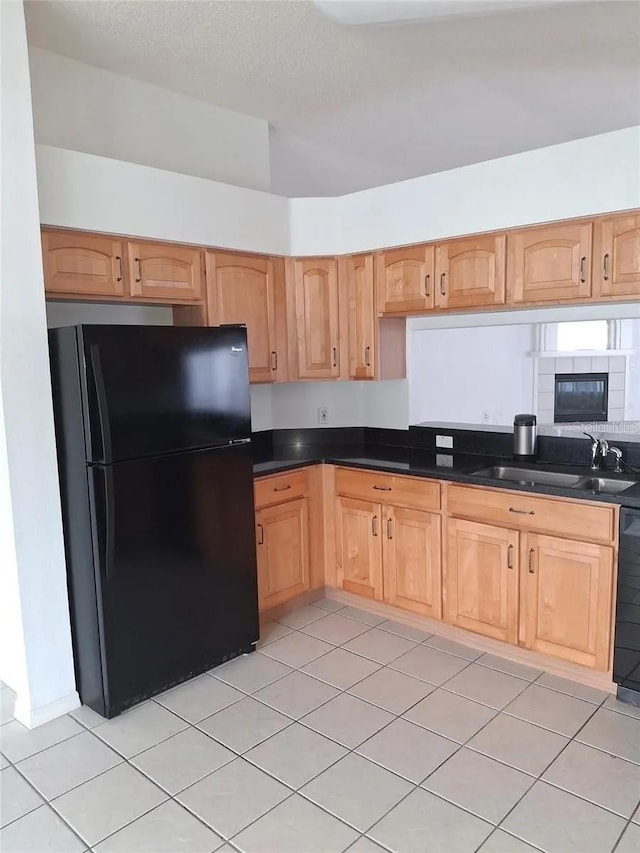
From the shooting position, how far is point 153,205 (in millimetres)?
2986

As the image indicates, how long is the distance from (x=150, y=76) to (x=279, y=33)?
82 centimetres

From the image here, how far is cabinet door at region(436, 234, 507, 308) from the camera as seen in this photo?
3.08 m

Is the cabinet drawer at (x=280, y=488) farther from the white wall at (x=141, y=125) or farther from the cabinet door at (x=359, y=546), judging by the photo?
the white wall at (x=141, y=125)

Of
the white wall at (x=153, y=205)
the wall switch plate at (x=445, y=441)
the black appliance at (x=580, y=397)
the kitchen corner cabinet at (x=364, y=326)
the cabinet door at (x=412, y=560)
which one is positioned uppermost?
the white wall at (x=153, y=205)

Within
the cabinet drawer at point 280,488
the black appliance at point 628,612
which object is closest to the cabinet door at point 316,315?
the cabinet drawer at point 280,488

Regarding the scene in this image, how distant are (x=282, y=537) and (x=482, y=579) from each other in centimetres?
110

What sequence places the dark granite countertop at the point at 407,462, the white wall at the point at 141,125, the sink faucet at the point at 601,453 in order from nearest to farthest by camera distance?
1. the dark granite countertop at the point at 407,462
2. the white wall at the point at 141,125
3. the sink faucet at the point at 601,453

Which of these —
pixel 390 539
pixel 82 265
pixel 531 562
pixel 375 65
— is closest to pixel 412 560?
pixel 390 539

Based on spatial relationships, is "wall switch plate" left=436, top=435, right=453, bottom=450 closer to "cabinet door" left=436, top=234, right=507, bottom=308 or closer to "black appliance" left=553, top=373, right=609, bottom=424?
"black appliance" left=553, top=373, right=609, bottom=424

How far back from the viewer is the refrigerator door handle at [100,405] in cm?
246

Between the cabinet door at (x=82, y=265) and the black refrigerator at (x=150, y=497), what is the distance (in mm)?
290

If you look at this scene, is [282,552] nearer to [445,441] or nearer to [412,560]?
[412,560]

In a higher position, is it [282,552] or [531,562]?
[531,562]

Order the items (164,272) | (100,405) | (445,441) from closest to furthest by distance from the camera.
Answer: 1. (100,405)
2. (164,272)
3. (445,441)
